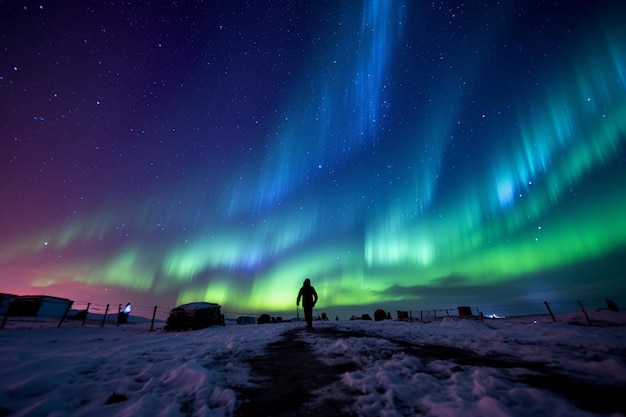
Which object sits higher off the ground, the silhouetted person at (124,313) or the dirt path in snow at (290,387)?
the silhouetted person at (124,313)

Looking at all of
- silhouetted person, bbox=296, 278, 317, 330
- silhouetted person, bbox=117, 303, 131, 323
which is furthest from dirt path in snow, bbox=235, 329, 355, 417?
silhouetted person, bbox=117, 303, 131, 323

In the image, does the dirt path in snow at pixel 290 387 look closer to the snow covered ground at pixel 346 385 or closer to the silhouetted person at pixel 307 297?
the snow covered ground at pixel 346 385

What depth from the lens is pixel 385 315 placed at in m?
27.5

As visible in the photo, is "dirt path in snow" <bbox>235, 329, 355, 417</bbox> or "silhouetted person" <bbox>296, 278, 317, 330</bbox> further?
"silhouetted person" <bbox>296, 278, 317, 330</bbox>

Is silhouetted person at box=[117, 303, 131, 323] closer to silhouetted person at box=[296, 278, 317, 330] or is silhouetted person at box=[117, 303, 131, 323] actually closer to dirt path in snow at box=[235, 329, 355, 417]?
silhouetted person at box=[296, 278, 317, 330]

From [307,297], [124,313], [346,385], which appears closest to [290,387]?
[346,385]

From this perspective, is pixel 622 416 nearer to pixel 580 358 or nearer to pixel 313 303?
pixel 580 358

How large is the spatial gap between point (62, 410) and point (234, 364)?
8.11 feet

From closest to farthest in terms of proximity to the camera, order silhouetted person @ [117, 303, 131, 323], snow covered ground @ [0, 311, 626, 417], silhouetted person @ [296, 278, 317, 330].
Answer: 1. snow covered ground @ [0, 311, 626, 417]
2. silhouetted person @ [296, 278, 317, 330]
3. silhouetted person @ [117, 303, 131, 323]

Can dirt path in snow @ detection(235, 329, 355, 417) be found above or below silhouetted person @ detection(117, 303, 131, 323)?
below

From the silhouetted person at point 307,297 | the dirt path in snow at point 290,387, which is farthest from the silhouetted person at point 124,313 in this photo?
the dirt path in snow at point 290,387

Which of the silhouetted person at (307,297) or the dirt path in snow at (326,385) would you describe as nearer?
the dirt path in snow at (326,385)

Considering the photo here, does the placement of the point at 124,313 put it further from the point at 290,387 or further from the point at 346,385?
the point at 346,385

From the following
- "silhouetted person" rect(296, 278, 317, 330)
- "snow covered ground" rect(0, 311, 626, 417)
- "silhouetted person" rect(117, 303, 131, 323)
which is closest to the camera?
"snow covered ground" rect(0, 311, 626, 417)
